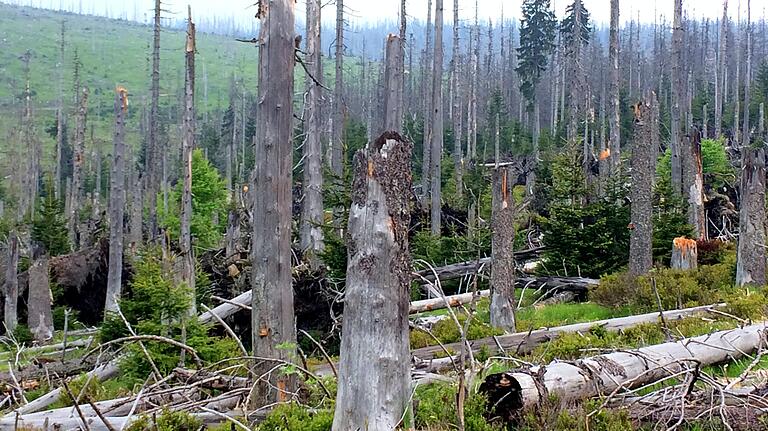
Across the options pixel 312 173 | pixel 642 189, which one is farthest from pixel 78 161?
pixel 642 189

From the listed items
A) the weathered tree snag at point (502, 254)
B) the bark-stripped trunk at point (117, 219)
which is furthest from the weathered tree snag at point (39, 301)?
the weathered tree snag at point (502, 254)

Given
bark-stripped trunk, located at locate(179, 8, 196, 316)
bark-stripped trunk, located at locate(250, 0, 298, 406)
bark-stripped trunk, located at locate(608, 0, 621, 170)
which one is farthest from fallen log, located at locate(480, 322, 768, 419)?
bark-stripped trunk, located at locate(608, 0, 621, 170)

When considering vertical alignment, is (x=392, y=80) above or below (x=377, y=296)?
above

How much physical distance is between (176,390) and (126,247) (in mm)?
19954

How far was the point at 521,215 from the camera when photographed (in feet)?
83.1

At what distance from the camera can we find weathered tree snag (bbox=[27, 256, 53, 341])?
52.3 ft

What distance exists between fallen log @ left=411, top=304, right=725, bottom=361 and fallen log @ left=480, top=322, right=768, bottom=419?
7.80 ft

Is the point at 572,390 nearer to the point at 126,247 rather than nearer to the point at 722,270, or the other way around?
the point at 722,270

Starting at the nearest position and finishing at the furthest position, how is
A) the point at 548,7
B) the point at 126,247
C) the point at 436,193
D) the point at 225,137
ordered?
the point at 436,193 → the point at 126,247 → the point at 548,7 → the point at 225,137

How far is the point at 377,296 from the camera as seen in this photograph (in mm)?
4656

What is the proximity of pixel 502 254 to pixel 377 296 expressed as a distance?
663 cm

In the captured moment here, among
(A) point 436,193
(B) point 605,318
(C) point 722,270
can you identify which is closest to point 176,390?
(B) point 605,318

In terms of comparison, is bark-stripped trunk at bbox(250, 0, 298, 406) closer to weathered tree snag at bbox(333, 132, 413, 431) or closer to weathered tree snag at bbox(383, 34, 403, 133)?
weathered tree snag at bbox(333, 132, 413, 431)

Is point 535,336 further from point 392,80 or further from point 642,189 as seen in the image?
point 392,80
